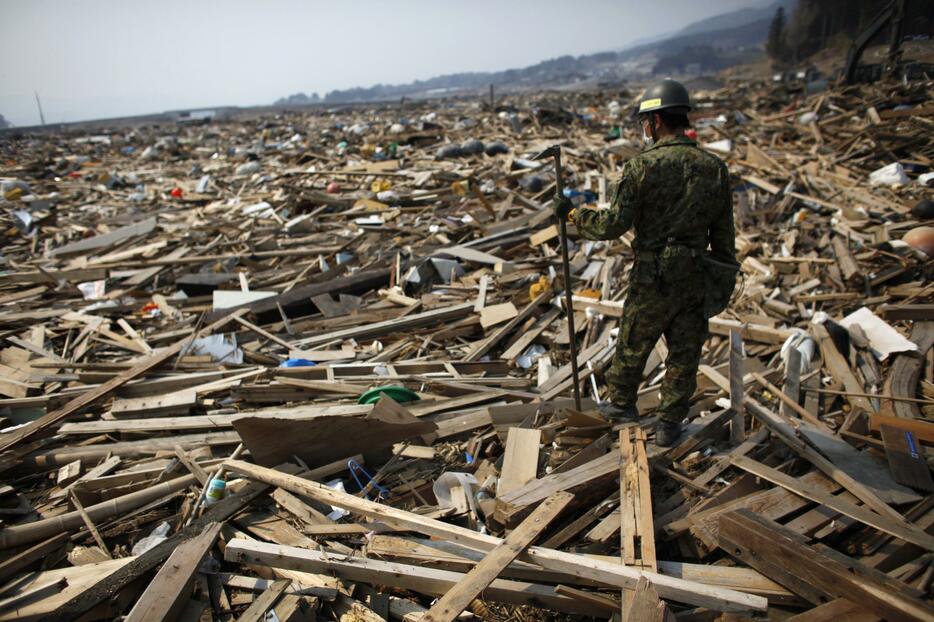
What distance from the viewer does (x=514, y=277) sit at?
619cm

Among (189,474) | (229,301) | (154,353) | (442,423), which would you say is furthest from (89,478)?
(229,301)

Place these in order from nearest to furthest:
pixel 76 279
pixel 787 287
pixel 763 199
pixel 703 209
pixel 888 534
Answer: pixel 888 534 → pixel 703 209 → pixel 787 287 → pixel 76 279 → pixel 763 199

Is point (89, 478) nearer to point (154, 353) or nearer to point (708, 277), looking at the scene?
point (154, 353)

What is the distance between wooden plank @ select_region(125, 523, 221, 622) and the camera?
2117 millimetres

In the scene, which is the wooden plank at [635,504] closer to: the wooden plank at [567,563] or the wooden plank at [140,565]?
the wooden plank at [567,563]

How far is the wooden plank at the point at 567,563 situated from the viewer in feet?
6.54

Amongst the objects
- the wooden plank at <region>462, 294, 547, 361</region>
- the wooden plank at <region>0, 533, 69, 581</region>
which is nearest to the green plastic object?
the wooden plank at <region>462, 294, 547, 361</region>

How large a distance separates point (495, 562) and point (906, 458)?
249 centimetres

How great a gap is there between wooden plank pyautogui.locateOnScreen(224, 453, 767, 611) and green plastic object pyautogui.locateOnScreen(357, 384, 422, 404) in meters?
1.02

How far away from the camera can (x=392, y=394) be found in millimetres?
3893

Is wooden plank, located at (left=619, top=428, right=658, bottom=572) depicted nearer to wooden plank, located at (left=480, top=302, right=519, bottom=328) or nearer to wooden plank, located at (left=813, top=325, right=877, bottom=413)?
wooden plank, located at (left=813, top=325, right=877, bottom=413)

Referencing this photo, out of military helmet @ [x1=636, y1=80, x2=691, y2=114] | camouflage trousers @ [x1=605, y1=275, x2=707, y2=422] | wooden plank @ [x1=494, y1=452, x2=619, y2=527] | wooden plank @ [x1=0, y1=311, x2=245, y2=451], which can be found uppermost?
military helmet @ [x1=636, y1=80, x2=691, y2=114]

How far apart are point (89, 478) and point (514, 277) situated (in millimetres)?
4686

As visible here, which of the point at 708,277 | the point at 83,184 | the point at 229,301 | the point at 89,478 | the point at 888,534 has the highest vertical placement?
the point at 83,184
